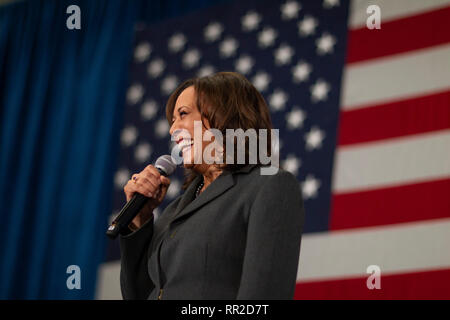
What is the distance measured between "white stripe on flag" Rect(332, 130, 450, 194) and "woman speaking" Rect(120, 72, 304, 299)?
123 centimetres

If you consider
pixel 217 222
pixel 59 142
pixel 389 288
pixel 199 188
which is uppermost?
pixel 59 142

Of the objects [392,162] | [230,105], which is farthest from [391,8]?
[230,105]

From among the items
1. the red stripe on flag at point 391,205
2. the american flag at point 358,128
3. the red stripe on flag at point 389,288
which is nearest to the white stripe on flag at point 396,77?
the american flag at point 358,128

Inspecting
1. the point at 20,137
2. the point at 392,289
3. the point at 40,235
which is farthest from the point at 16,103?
the point at 392,289

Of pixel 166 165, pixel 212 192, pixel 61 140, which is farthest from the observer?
pixel 61 140

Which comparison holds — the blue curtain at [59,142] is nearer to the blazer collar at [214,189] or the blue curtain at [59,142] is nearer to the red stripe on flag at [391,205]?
the red stripe on flag at [391,205]

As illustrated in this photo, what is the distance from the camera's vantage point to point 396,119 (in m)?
2.54

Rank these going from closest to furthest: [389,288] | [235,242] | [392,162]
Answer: [235,242]
[389,288]
[392,162]

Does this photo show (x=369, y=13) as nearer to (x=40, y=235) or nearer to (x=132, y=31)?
(x=132, y=31)

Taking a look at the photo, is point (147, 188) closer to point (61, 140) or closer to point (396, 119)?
point (396, 119)

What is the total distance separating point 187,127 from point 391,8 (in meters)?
1.69

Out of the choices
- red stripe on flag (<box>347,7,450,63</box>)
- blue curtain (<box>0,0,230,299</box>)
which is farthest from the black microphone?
blue curtain (<box>0,0,230,299</box>)

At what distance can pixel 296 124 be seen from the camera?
279cm

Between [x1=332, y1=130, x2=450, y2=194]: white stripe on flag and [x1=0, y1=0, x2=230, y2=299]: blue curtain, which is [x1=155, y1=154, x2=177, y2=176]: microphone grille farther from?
[x1=0, y1=0, x2=230, y2=299]: blue curtain
